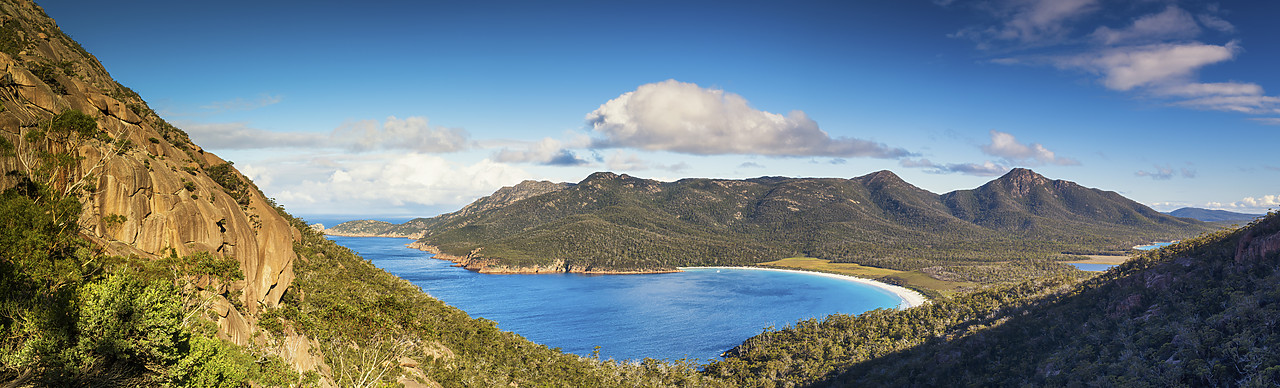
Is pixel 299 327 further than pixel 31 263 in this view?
Yes

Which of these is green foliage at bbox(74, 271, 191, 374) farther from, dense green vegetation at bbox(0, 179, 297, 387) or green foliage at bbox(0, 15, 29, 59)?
green foliage at bbox(0, 15, 29, 59)

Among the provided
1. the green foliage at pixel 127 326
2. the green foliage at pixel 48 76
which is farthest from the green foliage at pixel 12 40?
the green foliage at pixel 127 326

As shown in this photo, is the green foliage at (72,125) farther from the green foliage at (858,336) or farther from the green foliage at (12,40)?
the green foliage at (858,336)

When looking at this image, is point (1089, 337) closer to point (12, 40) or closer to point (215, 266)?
point (215, 266)

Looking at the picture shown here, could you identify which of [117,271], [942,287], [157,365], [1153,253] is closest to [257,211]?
[117,271]

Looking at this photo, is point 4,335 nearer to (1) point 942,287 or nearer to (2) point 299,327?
(2) point 299,327

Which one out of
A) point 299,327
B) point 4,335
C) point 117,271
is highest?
point 117,271

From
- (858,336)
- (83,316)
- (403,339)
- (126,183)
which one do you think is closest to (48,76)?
(126,183)

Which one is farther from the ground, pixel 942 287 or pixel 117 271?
pixel 117 271
